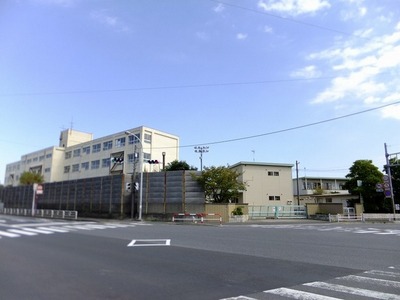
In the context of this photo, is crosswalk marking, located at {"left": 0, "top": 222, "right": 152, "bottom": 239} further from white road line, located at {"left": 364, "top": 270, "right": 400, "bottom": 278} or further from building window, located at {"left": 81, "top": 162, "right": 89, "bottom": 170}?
building window, located at {"left": 81, "top": 162, "right": 89, "bottom": 170}

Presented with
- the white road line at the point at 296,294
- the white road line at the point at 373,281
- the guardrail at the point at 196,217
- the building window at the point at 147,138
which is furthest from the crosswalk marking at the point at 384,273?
the building window at the point at 147,138

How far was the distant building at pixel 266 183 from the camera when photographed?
47.2 m

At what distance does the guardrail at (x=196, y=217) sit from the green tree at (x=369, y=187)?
81.9 feet

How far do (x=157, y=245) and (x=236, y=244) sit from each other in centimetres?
307

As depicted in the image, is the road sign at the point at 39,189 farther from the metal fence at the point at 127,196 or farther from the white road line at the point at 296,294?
the white road line at the point at 296,294

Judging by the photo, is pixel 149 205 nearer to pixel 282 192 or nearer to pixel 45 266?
pixel 282 192

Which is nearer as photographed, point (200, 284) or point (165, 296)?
point (165, 296)

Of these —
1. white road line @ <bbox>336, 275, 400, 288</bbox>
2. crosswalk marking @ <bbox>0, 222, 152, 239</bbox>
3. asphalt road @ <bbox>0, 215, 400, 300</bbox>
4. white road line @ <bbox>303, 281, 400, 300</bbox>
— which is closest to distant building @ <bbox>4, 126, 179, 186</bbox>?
crosswalk marking @ <bbox>0, 222, 152, 239</bbox>

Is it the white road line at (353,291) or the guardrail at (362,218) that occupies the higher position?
the guardrail at (362,218)

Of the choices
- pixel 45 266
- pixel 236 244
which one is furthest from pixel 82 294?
pixel 236 244

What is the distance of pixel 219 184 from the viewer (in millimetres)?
33781

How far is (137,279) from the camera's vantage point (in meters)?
7.13

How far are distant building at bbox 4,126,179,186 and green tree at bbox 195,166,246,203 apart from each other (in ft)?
52.9

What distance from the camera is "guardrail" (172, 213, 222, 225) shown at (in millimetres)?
31125
